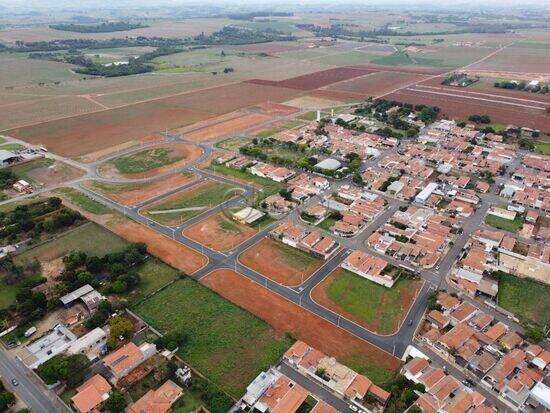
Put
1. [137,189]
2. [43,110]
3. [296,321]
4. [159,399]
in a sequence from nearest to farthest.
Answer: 1. [159,399]
2. [296,321]
3. [137,189]
4. [43,110]

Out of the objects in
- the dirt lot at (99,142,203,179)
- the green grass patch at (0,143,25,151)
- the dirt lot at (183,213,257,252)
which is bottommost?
the dirt lot at (183,213,257,252)

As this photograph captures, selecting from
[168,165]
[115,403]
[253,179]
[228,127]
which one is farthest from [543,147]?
[115,403]

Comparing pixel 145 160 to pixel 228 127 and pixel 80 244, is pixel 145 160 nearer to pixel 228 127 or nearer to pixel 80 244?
pixel 228 127

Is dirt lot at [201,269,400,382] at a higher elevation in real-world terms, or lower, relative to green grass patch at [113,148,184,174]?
lower

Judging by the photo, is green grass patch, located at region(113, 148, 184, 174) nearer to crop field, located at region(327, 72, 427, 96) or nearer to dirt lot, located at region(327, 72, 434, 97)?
dirt lot, located at region(327, 72, 434, 97)

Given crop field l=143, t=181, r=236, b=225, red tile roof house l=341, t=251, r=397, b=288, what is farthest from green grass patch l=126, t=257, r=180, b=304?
red tile roof house l=341, t=251, r=397, b=288

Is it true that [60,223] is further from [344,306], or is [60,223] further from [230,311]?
[344,306]
